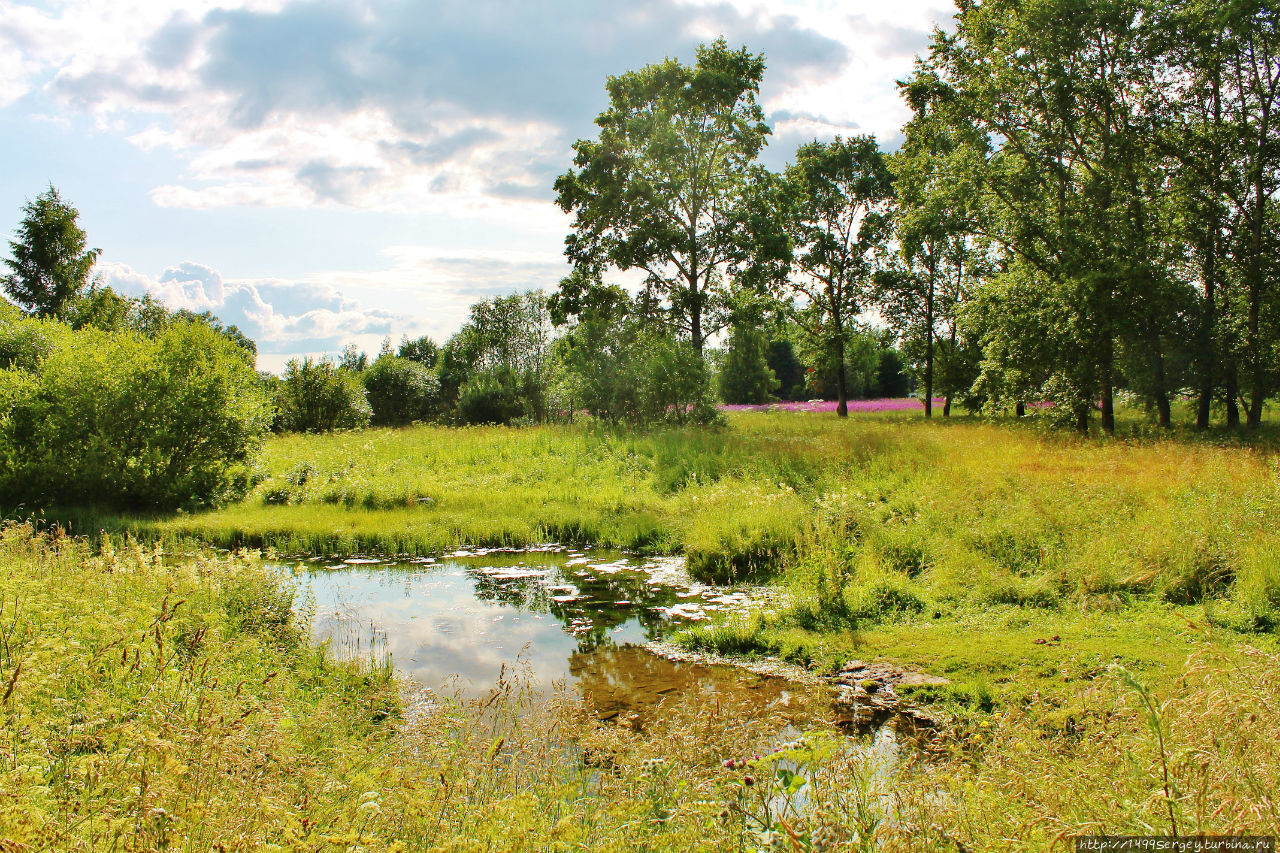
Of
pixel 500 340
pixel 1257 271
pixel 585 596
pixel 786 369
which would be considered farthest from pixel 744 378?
pixel 585 596

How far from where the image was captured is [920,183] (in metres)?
28.2

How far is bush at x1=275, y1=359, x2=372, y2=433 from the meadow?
16575 millimetres

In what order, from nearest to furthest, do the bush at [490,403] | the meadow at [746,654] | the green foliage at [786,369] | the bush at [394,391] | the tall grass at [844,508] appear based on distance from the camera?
the meadow at [746,654]
the tall grass at [844,508]
the bush at [490,403]
the bush at [394,391]
the green foliage at [786,369]

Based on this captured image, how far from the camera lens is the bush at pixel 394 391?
4447 centimetres

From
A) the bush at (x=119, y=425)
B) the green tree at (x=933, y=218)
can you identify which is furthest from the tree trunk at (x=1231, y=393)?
the bush at (x=119, y=425)

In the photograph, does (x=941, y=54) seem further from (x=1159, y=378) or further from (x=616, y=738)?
(x=616, y=738)

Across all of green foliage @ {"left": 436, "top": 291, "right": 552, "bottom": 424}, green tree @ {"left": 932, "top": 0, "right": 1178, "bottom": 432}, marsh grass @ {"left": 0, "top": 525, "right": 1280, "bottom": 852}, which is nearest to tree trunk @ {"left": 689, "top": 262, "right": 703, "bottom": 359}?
green tree @ {"left": 932, "top": 0, "right": 1178, "bottom": 432}

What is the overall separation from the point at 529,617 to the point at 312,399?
90.7ft

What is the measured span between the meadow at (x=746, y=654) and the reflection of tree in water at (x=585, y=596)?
1249mm

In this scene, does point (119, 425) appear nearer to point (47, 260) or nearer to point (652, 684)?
point (652, 684)

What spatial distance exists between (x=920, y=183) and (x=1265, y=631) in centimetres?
2523

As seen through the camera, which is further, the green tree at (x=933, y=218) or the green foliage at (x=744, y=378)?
the green foliage at (x=744, y=378)

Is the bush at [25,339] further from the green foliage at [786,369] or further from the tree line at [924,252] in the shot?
the green foliage at [786,369]

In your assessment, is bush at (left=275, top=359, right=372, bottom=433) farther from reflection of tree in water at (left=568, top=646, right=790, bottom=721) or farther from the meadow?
reflection of tree in water at (left=568, top=646, right=790, bottom=721)
